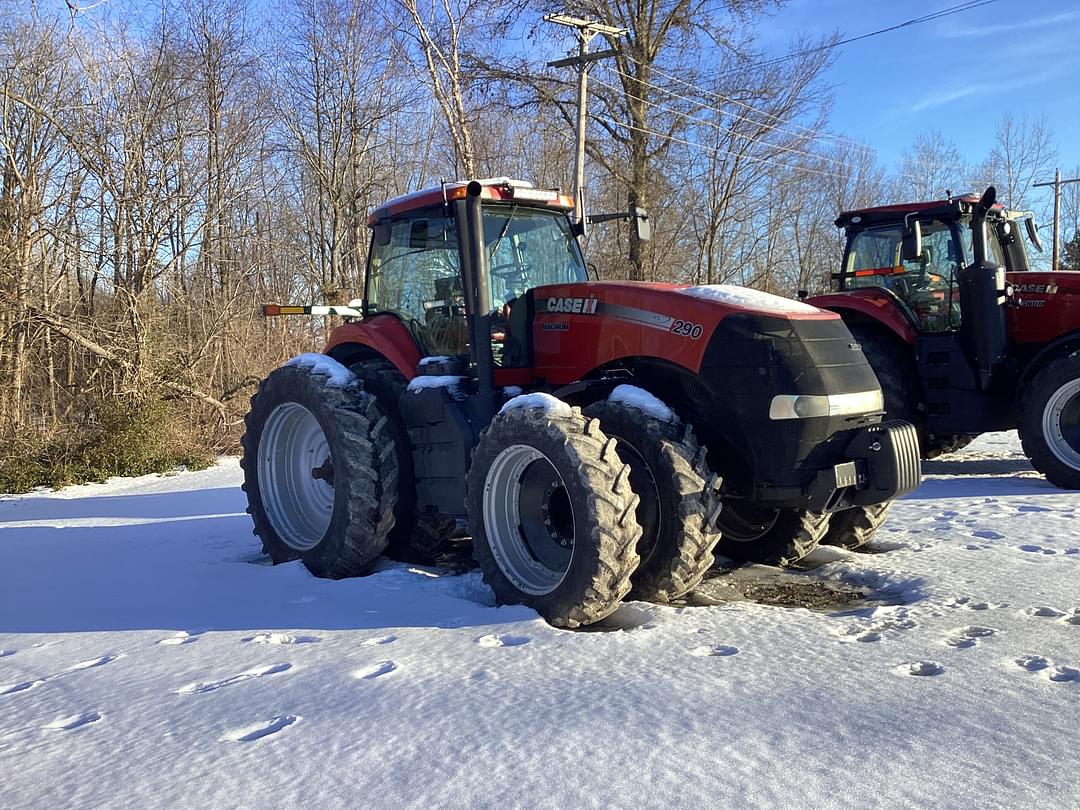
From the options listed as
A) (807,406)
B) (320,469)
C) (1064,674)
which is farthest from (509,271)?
(1064,674)

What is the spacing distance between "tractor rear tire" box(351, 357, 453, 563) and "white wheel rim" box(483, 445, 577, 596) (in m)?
1.00

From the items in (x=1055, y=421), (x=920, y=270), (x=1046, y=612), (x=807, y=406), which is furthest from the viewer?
(x=920, y=270)

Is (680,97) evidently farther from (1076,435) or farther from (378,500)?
(378,500)

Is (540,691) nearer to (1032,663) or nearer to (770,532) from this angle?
(1032,663)

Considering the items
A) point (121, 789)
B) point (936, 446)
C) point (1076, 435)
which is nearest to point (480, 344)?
point (121, 789)

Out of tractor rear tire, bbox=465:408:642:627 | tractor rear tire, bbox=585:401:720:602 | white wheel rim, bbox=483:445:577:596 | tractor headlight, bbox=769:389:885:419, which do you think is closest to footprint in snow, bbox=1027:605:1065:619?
tractor headlight, bbox=769:389:885:419

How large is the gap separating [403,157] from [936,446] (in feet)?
59.4

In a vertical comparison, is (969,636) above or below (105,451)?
below

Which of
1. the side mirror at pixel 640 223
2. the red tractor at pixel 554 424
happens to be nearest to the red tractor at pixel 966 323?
the side mirror at pixel 640 223

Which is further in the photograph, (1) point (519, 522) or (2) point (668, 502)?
(1) point (519, 522)

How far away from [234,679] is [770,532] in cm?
302

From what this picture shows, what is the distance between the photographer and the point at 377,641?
11.7ft

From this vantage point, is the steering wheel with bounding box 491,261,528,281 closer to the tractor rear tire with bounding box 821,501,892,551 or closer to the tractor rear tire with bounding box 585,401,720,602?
the tractor rear tire with bounding box 585,401,720,602

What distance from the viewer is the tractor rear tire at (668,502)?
391 cm
